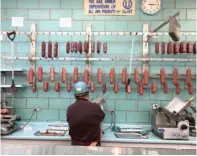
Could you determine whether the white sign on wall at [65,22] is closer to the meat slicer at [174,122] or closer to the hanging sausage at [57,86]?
the hanging sausage at [57,86]

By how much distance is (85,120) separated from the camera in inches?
103

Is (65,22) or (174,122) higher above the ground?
(65,22)

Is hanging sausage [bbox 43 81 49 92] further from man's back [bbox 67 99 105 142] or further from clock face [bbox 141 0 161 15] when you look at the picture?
clock face [bbox 141 0 161 15]

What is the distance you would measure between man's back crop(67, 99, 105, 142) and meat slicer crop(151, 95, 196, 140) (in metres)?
0.86

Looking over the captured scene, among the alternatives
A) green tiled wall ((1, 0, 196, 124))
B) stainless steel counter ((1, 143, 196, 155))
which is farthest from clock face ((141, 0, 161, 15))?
stainless steel counter ((1, 143, 196, 155))

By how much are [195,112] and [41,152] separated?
259 cm

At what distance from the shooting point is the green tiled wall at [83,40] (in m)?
3.72

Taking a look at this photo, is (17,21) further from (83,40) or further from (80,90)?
(80,90)

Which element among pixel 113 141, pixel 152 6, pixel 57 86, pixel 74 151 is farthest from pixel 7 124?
pixel 152 6

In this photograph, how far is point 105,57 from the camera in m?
3.75

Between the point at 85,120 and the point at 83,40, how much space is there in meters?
1.52

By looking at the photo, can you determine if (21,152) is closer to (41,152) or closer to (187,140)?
(41,152)

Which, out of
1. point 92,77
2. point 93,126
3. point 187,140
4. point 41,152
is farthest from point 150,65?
point 41,152

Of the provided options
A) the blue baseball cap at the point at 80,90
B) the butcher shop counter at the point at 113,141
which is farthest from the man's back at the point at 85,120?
the butcher shop counter at the point at 113,141
